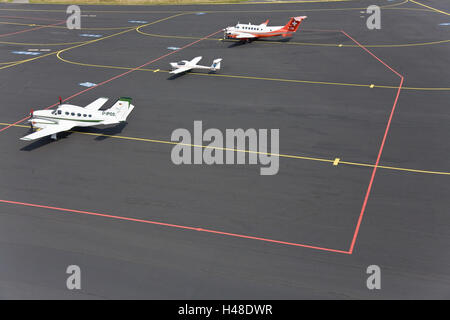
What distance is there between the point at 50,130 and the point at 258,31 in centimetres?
4233

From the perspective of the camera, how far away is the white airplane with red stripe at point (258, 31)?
72250 millimetres

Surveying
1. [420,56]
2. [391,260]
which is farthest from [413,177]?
[420,56]

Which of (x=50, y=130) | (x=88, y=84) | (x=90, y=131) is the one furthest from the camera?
(x=88, y=84)

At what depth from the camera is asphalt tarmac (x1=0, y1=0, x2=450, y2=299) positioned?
25.6 metres

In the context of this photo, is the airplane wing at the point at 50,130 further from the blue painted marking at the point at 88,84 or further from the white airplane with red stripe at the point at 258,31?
the white airplane with red stripe at the point at 258,31

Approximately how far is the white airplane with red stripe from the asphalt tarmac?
461cm

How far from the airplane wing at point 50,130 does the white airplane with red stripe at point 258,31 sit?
37839 millimetres

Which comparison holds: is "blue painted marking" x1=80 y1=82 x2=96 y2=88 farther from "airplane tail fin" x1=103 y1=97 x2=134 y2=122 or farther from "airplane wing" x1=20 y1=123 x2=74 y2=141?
"airplane tail fin" x1=103 y1=97 x2=134 y2=122

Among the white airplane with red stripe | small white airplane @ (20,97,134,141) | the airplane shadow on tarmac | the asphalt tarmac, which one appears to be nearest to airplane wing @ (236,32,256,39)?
the white airplane with red stripe

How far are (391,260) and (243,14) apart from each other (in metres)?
76.6

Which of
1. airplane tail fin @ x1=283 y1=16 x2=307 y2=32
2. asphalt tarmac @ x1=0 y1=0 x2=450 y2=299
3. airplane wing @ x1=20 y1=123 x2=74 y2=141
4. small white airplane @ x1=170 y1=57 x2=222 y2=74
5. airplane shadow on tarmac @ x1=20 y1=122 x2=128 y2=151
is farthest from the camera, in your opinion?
airplane tail fin @ x1=283 y1=16 x2=307 y2=32

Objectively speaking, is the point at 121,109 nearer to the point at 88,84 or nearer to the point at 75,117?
the point at 75,117

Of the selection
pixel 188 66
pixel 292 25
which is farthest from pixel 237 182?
pixel 292 25

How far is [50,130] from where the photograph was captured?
4097cm
